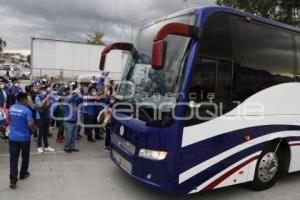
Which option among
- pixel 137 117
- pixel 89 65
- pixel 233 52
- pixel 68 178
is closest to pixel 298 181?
pixel 233 52

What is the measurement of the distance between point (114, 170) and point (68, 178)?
1.06 meters

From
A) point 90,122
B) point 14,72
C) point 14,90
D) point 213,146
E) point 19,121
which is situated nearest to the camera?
point 213,146

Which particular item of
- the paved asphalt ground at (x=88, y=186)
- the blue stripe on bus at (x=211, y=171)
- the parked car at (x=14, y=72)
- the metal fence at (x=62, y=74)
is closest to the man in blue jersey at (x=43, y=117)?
the paved asphalt ground at (x=88, y=186)

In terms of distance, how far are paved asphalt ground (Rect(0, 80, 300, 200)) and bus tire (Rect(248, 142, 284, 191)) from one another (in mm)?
149

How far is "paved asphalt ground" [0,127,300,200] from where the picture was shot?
5953 millimetres

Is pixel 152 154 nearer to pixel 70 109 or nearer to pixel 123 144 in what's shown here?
pixel 123 144

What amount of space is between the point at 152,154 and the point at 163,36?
1.81 m

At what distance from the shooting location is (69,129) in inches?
349

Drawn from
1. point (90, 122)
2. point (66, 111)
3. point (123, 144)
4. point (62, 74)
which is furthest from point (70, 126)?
point (62, 74)

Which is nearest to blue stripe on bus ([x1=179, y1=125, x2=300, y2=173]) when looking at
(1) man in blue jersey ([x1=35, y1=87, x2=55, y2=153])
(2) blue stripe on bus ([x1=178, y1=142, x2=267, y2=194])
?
(2) blue stripe on bus ([x1=178, y1=142, x2=267, y2=194])

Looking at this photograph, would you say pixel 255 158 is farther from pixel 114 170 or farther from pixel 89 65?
pixel 89 65

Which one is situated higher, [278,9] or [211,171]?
[278,9]

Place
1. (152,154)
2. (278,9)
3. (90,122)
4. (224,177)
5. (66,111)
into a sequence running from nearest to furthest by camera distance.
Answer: (152,154) < (224,177) < (66,111) < (90,122) < (278,9)

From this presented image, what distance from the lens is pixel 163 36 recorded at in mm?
A: 4676
